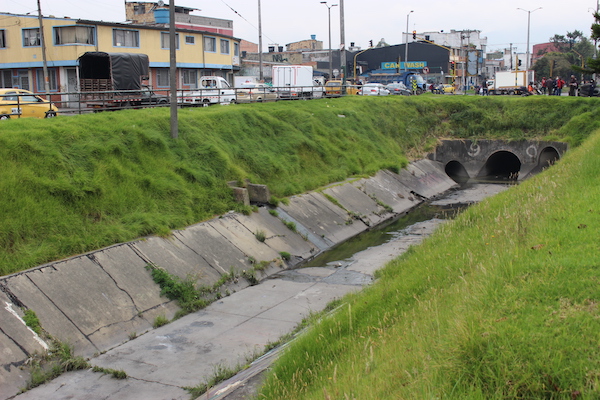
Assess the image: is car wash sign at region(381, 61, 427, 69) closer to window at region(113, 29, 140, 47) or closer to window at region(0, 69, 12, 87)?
window at region(113, 29, 140, 47)

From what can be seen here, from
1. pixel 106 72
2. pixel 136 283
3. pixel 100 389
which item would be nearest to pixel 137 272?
pixel 136 283

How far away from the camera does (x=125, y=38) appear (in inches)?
2015

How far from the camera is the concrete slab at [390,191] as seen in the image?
2897 cm

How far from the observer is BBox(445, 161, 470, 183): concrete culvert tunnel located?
137ft

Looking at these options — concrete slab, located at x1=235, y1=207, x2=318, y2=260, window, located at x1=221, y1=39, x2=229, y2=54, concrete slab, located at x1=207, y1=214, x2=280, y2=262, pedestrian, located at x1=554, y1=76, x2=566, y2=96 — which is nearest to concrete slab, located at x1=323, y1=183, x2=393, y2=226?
concrete slab, located at x1=235, y1=207, x2=318, y2=260

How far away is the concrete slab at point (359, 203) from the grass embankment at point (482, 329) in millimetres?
14402

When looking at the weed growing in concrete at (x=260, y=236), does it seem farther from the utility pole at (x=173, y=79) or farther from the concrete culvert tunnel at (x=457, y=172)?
the concrete culvert tunnel at (x=457, y=172)

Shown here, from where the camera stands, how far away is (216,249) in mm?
17844

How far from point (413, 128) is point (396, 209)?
14266mm

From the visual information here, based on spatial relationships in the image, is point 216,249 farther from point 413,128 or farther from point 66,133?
point 413,128

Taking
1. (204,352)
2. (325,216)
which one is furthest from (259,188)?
(204,352)

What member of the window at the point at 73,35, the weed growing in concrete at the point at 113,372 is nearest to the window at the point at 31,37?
the window at the point at 73,35

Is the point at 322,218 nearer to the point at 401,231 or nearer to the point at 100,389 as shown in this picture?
the point at 401,231

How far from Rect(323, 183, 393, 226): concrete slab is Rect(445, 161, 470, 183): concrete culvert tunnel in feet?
49.7
